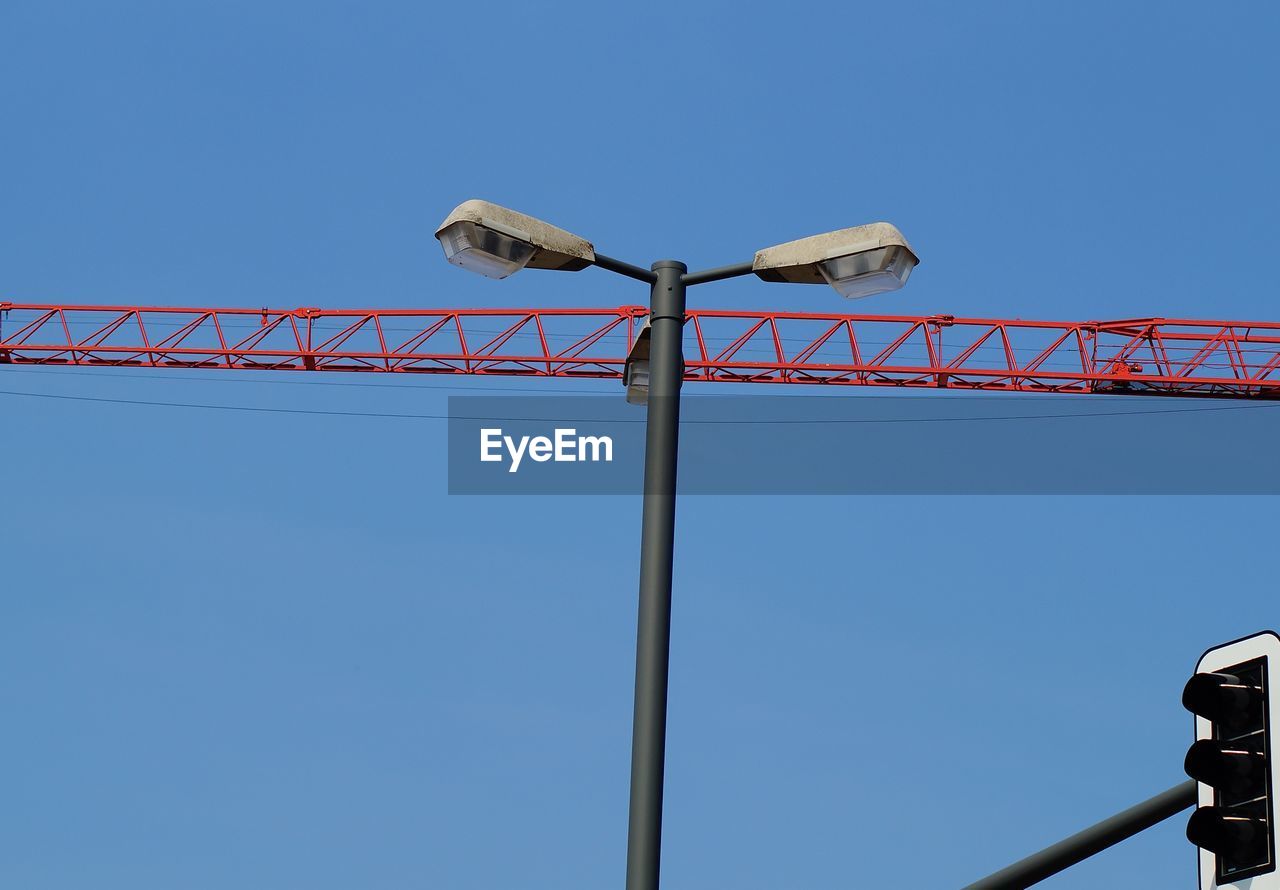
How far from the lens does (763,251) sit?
1137cm

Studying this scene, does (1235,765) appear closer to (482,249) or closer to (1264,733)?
(1264,733)

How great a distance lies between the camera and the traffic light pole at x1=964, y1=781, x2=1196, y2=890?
9.26 m

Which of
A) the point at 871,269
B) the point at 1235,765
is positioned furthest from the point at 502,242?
the point at 1235,765

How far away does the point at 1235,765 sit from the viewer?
305 inches

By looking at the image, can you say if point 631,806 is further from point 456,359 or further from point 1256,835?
point 456,359

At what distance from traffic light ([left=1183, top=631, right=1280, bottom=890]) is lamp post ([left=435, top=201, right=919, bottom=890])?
3.20 metres

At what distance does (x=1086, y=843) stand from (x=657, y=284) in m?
4.18

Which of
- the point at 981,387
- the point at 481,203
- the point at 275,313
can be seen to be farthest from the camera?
the point at 275,313

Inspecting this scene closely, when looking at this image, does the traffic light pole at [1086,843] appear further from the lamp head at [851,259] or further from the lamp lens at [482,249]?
the lamp lens at [482,249]

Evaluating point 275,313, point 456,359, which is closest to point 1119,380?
point 456,359

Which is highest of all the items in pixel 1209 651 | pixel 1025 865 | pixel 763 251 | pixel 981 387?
pixel 981 387

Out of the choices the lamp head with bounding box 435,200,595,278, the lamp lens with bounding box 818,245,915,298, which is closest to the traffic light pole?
the lamp lens with bounding box 818,245,915,298

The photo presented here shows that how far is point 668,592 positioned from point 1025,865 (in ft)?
8.06

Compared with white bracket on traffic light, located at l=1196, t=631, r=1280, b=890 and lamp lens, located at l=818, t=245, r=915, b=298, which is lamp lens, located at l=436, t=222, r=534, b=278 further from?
white bracket on traffic light, located at l=1196, t=631, r=1280, b=890
